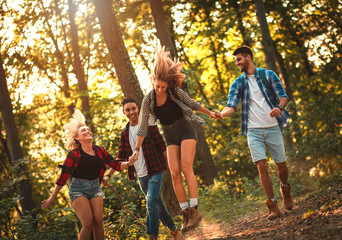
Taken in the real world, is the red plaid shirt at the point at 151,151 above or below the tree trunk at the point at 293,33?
below

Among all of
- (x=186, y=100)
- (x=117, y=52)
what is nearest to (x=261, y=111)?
(x=186, y=100)

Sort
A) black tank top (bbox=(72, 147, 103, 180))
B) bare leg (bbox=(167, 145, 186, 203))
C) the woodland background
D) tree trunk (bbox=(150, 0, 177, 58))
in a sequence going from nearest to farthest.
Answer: black tank top (bbox=(72, 147, 103, 180)), bare leg (bbox=(167, 145, 186, 203)), the woodland background, tree trunk (bbox=(150, 0, 177, 58))

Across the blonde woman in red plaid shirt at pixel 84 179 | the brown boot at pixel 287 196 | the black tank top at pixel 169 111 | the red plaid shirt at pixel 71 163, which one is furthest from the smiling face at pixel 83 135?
the brown boot at pixel 287 196

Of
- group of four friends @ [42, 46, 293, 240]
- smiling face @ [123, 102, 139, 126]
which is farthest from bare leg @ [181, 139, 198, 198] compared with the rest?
smiling face @ [123, 102, 139, 126]

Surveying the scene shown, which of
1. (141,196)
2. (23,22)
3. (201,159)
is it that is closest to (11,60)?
(23,22)

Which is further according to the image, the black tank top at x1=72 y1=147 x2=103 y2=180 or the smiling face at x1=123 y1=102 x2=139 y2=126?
the smiling face at x1=123 y1=102 x2=139 y2=126

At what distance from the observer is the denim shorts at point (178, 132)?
20.7 ft

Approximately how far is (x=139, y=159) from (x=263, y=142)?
6.64 feet

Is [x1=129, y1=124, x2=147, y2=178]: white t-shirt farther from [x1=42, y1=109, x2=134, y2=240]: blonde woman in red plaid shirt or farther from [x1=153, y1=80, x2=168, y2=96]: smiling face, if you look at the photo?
[x1=153, y1=80, x2=168, y2=96]: smiling face

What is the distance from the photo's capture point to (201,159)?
15633 mm

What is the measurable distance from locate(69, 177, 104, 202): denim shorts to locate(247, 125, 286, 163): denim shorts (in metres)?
2.53

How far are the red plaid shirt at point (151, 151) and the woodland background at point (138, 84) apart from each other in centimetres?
110

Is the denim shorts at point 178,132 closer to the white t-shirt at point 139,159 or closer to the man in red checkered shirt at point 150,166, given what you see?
the man in red checkered shirt at point 150,166

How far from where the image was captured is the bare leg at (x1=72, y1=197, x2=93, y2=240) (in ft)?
19.6
